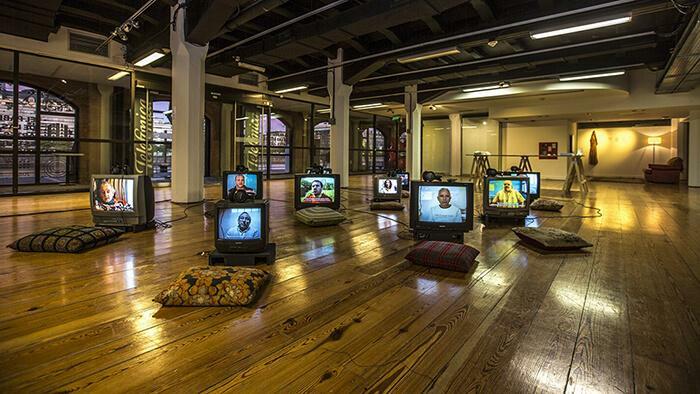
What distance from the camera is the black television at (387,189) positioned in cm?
817

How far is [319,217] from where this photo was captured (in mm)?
5547

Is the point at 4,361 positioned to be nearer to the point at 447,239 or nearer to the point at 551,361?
the point at 551,361

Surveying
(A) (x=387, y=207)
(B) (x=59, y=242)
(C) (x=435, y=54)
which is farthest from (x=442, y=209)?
(C) (x=435, y=54)

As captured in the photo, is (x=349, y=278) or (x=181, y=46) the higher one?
(x=181, y=46)

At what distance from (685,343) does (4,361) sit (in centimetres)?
335

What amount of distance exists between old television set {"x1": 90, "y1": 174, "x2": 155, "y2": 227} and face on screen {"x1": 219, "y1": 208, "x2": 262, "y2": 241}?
2237 mm

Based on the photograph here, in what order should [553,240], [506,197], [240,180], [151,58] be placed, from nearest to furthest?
[553,240], [506,197], [240,180], [151,58]

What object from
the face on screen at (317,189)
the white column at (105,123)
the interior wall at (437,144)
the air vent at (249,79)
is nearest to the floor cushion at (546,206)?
the face on screen at (317,189)

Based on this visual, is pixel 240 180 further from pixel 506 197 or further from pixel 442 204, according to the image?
pixel 506 197

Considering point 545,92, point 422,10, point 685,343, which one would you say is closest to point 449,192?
point 685,343

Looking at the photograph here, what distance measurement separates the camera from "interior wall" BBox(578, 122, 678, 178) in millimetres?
19000

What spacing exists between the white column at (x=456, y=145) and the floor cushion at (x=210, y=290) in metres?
18.4

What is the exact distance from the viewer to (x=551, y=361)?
188cm

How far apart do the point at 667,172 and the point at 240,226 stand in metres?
18.7
